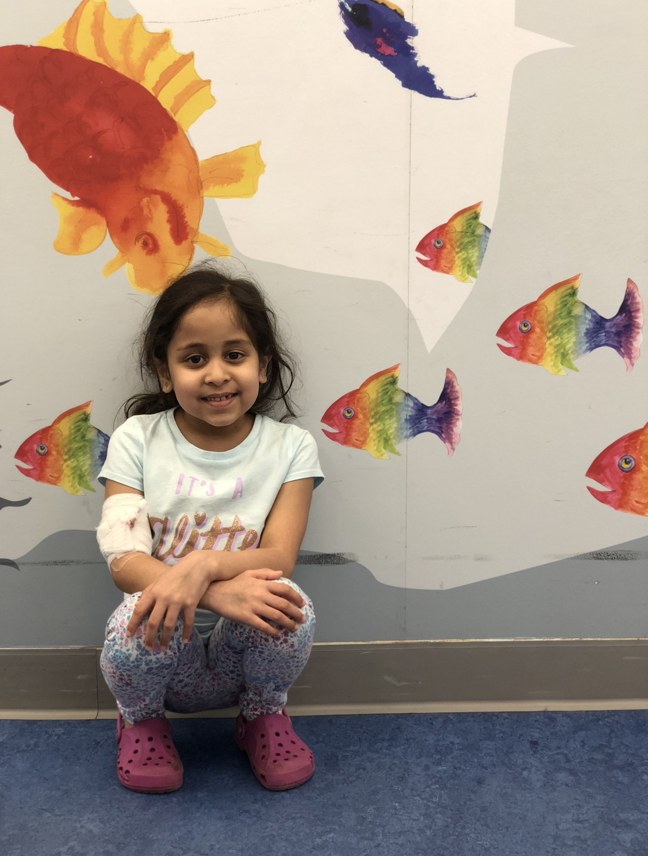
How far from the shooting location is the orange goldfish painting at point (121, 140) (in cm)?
128

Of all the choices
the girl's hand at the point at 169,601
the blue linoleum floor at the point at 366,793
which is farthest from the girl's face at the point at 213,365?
the blue linoleum floor at the point at 366,793

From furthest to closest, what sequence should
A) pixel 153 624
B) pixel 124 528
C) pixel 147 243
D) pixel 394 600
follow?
pixel 394 600 → pixel 147 243 → pixel 124 528 → pixel 153 624

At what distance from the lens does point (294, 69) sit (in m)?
1.30

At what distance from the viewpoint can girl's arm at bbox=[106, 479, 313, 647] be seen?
44.4 inches

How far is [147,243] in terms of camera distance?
1.33m

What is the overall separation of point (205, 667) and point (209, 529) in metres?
0.21

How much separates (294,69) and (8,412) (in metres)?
0.69

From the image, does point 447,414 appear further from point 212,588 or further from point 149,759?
point 149,759

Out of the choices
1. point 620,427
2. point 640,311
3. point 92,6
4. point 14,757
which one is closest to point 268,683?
point 14,757

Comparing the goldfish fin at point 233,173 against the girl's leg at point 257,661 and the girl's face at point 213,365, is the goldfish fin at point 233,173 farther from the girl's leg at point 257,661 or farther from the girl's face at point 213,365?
the girl's leg at point 257,661

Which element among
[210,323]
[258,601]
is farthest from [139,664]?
[210,323]

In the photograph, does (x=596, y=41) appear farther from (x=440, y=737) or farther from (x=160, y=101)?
(x=440, y=737)

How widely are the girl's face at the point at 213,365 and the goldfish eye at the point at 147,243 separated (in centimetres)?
15

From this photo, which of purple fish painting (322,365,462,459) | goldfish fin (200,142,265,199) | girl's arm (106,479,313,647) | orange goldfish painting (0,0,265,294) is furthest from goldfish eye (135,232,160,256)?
girl's arm (106,479,313,647)
